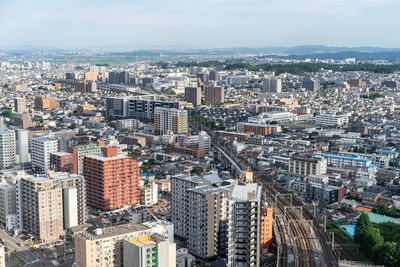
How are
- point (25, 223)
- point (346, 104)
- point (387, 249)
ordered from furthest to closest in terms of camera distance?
point (346, 104) < point (25, 223) < point (387, 249)

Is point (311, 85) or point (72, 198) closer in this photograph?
point (72, 198)

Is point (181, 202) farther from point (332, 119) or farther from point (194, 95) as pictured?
point (194, 95)

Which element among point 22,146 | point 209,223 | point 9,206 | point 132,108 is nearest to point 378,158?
point 209,223

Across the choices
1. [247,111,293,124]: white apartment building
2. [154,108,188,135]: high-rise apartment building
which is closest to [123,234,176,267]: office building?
[154,108,188,135]: high-rise apartment building

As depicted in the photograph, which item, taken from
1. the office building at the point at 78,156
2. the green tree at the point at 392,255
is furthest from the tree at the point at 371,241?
the office building at the point at 78,156

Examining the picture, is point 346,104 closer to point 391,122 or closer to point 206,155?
point 391,122

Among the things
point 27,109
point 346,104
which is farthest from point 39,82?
point 346,104

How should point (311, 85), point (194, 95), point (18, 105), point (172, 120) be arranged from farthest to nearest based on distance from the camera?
1. point (311, 85)
2. point (194, 95)
3. point (18, 105)
4. point (172, 120)
